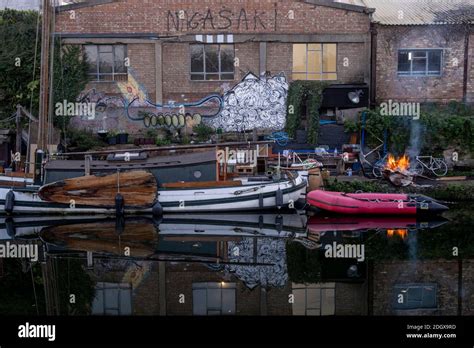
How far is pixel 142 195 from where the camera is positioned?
24609 mm

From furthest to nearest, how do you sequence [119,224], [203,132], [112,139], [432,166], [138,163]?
[203,132]
[112,139]
[432,166]
[138,163]
[119,224]

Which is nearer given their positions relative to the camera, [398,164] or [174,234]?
[174,234]

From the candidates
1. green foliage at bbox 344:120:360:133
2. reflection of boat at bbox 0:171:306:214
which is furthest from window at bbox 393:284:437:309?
green foliage at bbox 344:120:360:133

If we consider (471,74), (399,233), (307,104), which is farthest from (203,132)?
(471,74)

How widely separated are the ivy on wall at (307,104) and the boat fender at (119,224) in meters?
8.69

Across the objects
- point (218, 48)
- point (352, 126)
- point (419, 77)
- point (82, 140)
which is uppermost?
point (218, 48)

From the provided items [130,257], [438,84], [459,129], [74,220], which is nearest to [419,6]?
[438,84]

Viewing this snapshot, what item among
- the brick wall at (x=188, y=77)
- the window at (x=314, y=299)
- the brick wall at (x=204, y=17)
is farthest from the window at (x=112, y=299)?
the brick wall at (x=204, y=17)

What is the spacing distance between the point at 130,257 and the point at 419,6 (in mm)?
19944

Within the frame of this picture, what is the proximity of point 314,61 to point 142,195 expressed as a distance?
33.6 feet

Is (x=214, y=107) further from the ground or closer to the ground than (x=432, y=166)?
further from the ground

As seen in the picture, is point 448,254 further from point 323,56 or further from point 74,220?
point 323,56

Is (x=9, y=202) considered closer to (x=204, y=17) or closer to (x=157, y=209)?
(x=157, y=209)

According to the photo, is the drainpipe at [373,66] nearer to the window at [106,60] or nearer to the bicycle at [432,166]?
the bicycle at [432,166]
